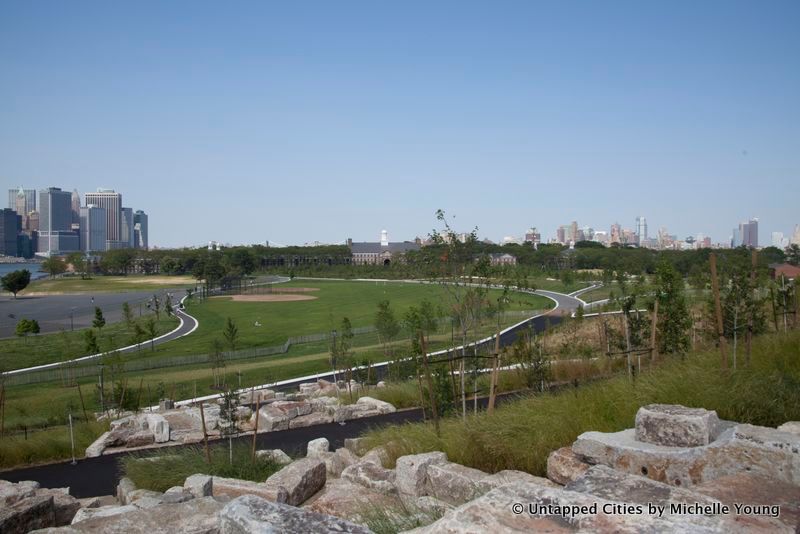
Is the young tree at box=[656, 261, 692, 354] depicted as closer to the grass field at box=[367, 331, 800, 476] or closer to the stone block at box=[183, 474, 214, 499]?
the grass field at box=[367, 331, 800, 476]

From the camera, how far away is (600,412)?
8.74m

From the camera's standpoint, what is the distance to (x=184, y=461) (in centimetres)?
1237

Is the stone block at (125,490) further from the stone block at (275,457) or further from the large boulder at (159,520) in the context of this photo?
the large boulder at (159,520)

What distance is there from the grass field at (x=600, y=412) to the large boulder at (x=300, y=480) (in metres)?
1.60

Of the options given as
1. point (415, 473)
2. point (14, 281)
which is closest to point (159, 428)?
point (415, 473)

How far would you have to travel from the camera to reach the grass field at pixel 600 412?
313 inches

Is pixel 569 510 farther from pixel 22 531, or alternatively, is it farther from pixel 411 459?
pixel 22 531

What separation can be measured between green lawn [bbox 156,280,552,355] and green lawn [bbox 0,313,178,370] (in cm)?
512

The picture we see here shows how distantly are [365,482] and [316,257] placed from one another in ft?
563

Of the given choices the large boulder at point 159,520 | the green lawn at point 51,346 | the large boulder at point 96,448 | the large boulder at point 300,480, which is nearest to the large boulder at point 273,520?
the large boulder at point 159,520

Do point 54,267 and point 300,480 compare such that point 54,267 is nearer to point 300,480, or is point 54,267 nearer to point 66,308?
point 66,308

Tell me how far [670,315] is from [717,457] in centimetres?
1212

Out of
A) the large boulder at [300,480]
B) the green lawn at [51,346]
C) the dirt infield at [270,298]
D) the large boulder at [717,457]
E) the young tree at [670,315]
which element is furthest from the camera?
the dirt infield at [270,298]

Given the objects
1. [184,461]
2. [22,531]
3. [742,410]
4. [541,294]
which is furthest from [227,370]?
[541,294]
